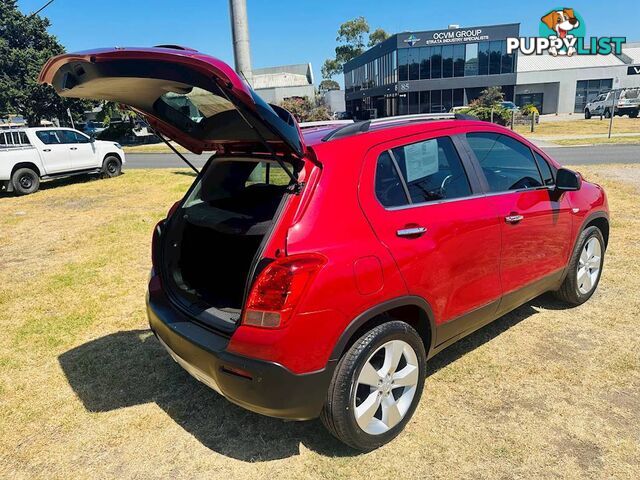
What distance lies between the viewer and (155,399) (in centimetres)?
329

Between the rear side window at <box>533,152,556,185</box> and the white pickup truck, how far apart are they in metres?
13.0

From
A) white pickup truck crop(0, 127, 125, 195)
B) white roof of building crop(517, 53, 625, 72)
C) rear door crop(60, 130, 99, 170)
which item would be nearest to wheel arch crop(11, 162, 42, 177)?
white pickup truck crop(0, 127, 125, 195)

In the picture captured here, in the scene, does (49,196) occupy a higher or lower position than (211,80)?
lower

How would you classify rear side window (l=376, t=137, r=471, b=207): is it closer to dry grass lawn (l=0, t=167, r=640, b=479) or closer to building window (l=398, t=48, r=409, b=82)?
dry grass lawn (l=0, t=167, r=640, b=479)

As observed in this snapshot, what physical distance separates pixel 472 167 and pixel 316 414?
1.89 meters

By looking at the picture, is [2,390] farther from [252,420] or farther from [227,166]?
[227,166]

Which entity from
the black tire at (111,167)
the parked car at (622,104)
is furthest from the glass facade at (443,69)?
the black tire at (111,167)

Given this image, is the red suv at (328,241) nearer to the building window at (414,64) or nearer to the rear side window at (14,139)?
the rear side window at (14,139)

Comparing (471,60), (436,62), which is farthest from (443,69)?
(471,60)

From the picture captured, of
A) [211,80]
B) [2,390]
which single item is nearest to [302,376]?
[211,80]

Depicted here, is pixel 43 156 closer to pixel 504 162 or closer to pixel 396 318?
pixel 504 162

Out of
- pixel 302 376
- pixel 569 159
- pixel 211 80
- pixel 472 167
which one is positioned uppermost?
pixel 211 80

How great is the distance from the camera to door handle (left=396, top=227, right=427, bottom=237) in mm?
2605

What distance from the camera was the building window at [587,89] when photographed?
49919mm
